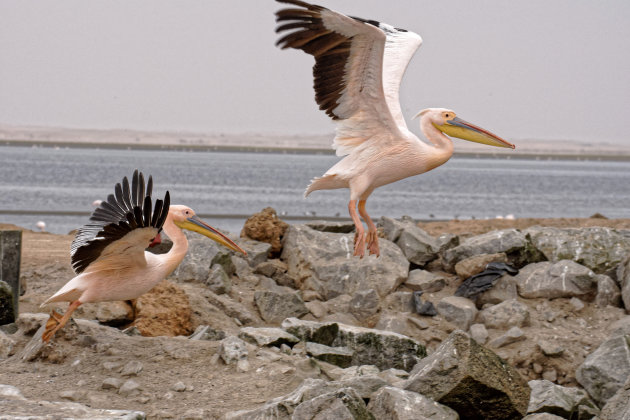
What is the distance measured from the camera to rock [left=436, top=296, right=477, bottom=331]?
29.0ft

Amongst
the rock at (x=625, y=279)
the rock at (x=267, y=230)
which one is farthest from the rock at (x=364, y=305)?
the rock at (x=625, y=279)

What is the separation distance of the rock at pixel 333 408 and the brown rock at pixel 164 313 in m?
2.72

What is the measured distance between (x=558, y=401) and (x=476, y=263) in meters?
3.33

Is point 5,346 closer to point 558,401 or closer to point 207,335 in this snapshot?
point 207,335

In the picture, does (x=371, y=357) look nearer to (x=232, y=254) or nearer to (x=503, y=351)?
(x=503, y=351)

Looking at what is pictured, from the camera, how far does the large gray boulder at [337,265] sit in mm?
9344

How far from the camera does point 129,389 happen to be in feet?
17.7

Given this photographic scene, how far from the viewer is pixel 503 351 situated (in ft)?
27.5

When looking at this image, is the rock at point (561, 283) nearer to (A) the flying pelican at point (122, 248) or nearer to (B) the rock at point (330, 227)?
→ (B) the rock at point (330, 227)

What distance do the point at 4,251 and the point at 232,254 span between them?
306 cm

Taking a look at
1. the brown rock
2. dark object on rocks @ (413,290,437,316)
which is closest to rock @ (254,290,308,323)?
the brown rock

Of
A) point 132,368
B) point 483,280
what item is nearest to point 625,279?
point 483,280

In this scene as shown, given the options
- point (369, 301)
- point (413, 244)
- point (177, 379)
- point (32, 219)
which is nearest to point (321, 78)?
point (177, 379)

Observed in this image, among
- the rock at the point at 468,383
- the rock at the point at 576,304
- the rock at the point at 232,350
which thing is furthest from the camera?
the rock at the point at 576,304
